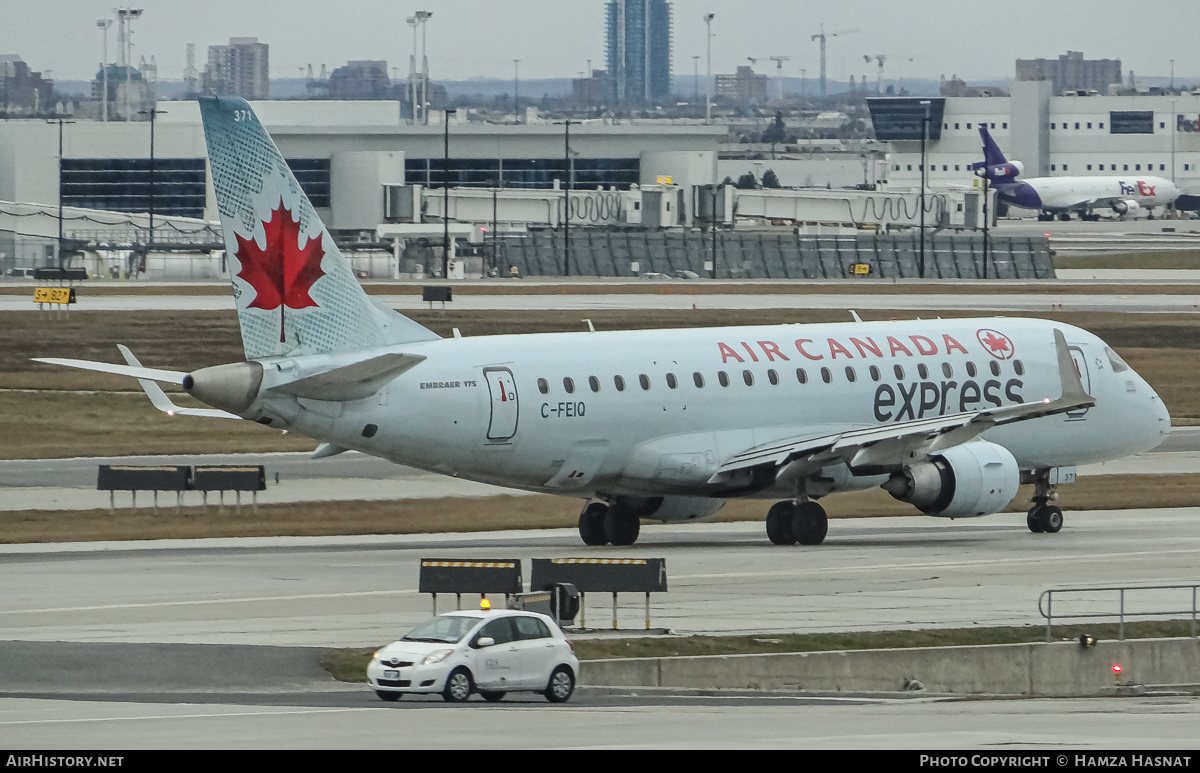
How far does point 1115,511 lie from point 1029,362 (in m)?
5.97

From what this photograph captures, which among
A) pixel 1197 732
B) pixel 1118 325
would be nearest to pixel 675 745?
pixel 1197 732

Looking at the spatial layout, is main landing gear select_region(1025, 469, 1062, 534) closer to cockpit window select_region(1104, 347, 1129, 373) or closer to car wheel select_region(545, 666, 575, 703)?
cockpit window select_region(1104, 347, 1129, 373)

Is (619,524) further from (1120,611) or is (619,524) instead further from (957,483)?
(1120,611)

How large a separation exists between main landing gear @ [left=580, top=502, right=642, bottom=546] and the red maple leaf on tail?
8719 millimetres

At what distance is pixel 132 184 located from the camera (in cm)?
18925

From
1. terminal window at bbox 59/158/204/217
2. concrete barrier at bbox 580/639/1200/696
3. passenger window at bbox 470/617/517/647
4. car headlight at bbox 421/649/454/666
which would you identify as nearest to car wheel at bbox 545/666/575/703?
passenger window at bbox 470/617/517/647

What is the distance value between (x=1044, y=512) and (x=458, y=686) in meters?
24.6

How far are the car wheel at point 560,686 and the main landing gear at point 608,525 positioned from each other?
1725 centimetres

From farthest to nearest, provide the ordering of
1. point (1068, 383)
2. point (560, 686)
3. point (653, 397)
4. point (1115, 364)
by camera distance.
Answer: point (1115, 364) < point (653, 397) < point (1068, 383) < point (560, 686)

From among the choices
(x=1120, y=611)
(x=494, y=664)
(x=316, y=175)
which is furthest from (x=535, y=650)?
(x=316, y=175)

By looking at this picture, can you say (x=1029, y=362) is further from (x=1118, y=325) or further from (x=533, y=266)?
(x=533, y=266)

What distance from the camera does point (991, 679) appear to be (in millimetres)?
30969

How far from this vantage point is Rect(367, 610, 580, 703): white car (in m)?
25.6

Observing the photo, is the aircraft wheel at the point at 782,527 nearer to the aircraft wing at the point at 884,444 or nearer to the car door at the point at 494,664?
the aircraft wing at the point at 884,444
